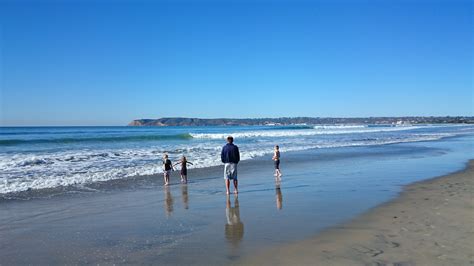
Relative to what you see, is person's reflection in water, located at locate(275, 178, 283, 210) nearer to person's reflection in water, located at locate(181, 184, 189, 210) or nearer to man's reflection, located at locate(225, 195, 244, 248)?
man's reflection, located at locate(225, 195, 244, 248)

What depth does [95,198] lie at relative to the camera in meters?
10.9

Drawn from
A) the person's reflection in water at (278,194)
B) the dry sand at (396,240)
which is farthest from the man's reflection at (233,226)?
the person's reflection in water at (278,194)

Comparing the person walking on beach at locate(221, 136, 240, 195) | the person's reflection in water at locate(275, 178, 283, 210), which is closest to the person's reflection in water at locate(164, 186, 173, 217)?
the person walking on beach at locate(221, 136, 240, 195)

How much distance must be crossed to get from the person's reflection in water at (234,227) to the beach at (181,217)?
0.02 meters

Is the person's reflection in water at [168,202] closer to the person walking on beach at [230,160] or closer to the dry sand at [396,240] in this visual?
the person walking on beach at [230,160]

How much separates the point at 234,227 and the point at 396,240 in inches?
110

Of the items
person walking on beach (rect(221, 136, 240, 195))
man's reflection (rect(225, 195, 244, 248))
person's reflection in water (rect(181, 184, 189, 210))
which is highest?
person walking on beach (rect(221, 136, 240, 195))

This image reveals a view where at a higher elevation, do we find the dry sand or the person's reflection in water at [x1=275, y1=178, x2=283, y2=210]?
the dry sand

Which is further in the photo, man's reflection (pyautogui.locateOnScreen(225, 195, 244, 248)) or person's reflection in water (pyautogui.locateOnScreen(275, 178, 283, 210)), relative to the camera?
person's reflection in water (pyautogui.locateOnScreen(275, 178, 283, 210))

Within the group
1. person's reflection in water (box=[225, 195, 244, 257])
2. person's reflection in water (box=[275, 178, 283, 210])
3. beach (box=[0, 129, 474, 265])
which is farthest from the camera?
person's reflection in water (box=[275, 178, 283, 210])

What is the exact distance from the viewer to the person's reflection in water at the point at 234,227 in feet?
20.8

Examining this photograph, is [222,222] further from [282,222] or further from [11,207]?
[11,207]

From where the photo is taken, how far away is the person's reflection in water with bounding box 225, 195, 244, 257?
6.33 meters

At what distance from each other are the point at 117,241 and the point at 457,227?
19.1ft
